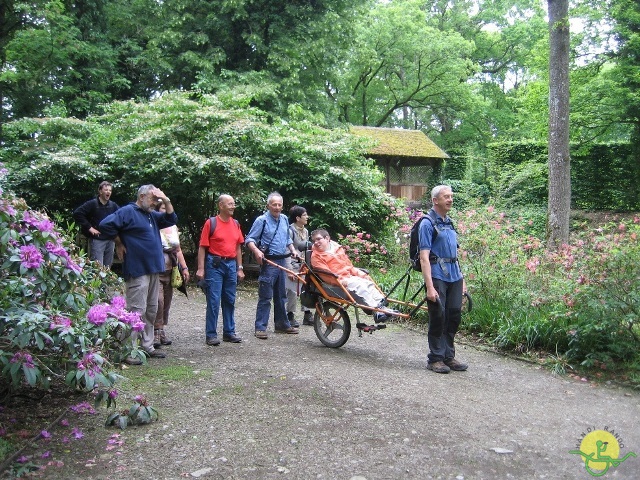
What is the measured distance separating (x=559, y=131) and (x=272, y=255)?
22.6ft

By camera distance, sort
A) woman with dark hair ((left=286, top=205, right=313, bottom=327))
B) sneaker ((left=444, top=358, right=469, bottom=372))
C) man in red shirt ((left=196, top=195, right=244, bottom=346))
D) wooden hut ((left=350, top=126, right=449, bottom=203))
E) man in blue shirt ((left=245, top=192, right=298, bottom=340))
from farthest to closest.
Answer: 1. wooden hut ((left=350, top=126, right=449, bottom=203))
2. woman with dark hair ((left=286, top=205, right=313, bottom=327))
3. man in blue shirt ((left=245, top=192, right=298, bottom=340))
4. man in red shirt ((left=196, top=195, right=244, bottom=346))
5. sneaker ((left=444, top=358, right=469, bottom=372))

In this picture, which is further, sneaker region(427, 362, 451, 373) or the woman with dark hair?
the woman with dark hair

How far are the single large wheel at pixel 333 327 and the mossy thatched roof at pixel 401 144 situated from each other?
75.7 feet

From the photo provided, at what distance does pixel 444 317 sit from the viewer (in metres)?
6.49

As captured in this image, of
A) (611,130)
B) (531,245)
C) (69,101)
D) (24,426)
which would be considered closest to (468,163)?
(611,130)

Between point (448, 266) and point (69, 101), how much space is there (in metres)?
19.6

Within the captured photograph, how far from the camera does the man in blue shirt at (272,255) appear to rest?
808 cm

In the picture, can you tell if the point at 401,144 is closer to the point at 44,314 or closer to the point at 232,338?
the point at 232,338

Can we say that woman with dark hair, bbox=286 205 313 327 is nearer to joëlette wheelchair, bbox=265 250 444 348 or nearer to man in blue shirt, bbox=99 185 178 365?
joëlette wheelchair, bbox=265 250 444 348

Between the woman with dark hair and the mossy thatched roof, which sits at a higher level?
the mossy thatched roof

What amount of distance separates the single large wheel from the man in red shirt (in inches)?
41.1

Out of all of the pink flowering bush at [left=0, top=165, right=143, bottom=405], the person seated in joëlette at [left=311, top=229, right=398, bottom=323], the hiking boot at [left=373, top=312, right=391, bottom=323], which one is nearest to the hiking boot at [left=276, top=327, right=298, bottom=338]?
the person seated in joëlette at [left=311, top=229, right=398, bottom=323]

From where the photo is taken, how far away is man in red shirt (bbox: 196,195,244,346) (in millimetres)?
7426

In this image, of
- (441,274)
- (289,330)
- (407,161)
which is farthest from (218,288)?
(407,161)
